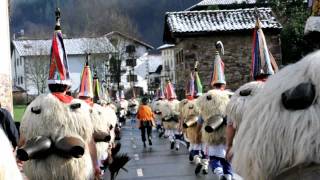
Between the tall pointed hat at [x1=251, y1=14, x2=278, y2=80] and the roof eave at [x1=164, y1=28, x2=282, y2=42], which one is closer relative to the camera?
the tall pointed hat at [x1=251, y1=14, x2=278, y2=80]

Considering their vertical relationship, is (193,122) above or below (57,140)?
below

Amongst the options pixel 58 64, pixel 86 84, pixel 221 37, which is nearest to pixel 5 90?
pixel 86 84

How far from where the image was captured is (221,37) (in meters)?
31.2

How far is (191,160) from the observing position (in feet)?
52.6

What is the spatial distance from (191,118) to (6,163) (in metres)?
13.2

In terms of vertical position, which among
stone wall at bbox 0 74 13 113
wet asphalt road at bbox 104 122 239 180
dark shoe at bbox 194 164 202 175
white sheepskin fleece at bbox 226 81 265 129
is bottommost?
wet asphalt road at bbox 104 122 239 180

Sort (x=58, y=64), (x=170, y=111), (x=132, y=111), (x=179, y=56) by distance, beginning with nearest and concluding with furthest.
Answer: (x=58, y=64) → (x=170, y=111) → (x=179, y=56) → (x=132, y=111)

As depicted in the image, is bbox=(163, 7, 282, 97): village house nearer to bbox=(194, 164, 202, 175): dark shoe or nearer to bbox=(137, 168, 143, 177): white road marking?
bbox=(137, 168, 143, 177): white road marking

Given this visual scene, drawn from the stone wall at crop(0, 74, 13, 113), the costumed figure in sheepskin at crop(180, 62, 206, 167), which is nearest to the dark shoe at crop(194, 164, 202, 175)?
the costumed figure in sheepskin at crop(180, 62, 206, 167)

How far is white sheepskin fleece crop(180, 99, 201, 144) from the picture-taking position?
14.4m

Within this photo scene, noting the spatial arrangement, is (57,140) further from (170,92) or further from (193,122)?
(170,92)

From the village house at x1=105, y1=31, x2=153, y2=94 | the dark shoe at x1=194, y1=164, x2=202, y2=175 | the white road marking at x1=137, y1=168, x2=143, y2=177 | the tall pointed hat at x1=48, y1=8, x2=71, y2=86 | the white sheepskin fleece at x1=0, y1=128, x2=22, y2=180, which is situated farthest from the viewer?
the village house at x1=105, y1=31, x2=153, y2=94

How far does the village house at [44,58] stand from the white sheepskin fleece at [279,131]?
53.7m

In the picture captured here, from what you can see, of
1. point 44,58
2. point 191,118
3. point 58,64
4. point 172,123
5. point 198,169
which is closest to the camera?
point 58,64
